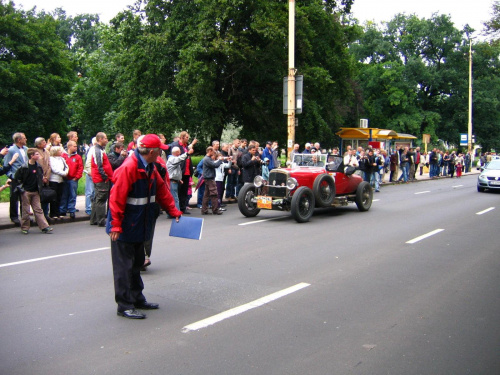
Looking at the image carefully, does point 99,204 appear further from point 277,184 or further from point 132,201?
point 132,201

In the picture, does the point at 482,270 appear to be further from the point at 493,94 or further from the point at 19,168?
the point at 493,94

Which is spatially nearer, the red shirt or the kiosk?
the red shirt

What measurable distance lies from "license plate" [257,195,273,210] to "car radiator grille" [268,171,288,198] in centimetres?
40

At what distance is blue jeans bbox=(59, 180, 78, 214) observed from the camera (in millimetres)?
12164

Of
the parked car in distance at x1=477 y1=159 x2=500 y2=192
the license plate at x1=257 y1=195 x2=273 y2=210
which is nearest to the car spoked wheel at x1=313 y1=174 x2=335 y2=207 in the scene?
the license plate at x1=257 y1=195 x2=273 y2=210

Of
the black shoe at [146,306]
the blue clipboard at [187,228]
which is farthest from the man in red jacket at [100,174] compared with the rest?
the black shoe at [146,306]

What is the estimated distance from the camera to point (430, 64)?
58.4 metres

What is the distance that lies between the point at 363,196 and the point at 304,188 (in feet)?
10.3

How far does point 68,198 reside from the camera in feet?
40.6

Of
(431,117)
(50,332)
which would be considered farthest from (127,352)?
(431,117)

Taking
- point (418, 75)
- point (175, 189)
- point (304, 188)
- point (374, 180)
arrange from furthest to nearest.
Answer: point (418, 75) → point (374, 180) → point (175, 189) → point (304, 188)

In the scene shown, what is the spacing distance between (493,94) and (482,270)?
182 feet

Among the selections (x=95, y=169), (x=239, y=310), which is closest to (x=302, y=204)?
(x=95, y=169)

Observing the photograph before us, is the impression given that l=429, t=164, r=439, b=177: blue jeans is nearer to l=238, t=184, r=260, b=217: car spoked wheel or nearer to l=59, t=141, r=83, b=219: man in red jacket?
l=238, t=184, r=260, b=217: car spoked wheel
